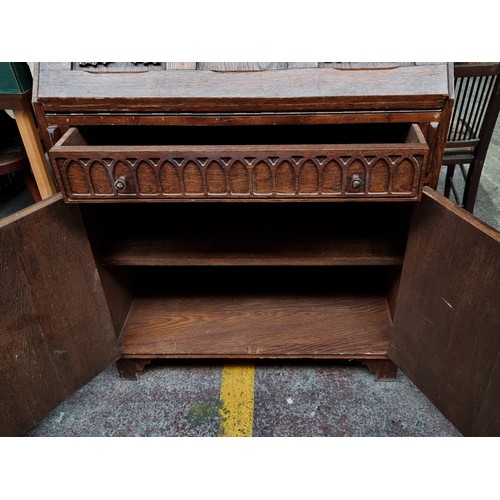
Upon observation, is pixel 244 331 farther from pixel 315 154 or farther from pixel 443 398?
pixel 315 154

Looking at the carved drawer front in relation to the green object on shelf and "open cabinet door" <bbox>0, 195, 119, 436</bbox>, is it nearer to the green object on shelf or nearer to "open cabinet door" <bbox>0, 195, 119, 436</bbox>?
"open cabinet door" <bbox>0, 195, 119, 436</bbox>

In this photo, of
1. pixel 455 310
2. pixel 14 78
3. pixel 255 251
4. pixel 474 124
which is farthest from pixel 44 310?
pixel 474 124

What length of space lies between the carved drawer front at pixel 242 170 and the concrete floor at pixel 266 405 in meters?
0.77

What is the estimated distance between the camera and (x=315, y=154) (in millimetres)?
967

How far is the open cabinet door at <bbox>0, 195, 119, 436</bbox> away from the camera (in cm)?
106

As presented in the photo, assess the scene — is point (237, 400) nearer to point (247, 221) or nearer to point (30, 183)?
point (247, 221)

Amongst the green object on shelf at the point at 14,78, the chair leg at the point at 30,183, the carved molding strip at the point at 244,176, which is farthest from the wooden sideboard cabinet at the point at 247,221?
the chair leg at the point at 30,183

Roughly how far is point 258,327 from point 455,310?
0.69 meters

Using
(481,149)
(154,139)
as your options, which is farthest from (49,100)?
(481,149)

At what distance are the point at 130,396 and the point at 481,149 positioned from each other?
1.66 m

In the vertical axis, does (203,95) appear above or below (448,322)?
above

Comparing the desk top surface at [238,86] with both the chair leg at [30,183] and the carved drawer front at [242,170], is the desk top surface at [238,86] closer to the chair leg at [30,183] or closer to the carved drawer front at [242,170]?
the carved drawer front at [242,170]

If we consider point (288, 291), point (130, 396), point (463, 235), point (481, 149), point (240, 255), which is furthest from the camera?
point (481, 149)

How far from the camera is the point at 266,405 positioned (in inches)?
57.9
